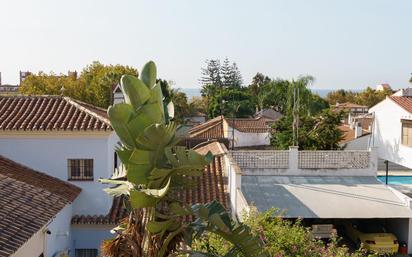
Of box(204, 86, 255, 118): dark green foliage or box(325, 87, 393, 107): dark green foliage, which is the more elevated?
box(325, 87, 393, 107): dark green foliage

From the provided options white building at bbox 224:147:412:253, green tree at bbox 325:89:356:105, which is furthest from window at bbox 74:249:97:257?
green tree at bbox 325:89:356:105

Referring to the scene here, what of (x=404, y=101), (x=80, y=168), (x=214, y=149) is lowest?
(x=80, y=168)

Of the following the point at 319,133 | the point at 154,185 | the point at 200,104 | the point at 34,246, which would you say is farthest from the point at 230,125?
the point at 200,104

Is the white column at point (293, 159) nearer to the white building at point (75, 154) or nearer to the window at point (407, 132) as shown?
the window at point (407, 132)

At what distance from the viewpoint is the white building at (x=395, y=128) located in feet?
83.9

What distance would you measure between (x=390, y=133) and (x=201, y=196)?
1445cm

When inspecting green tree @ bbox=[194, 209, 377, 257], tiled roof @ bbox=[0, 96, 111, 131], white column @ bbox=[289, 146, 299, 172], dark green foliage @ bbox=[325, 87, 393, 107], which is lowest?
green tree @ bbox=[194, 209, 377, 257]

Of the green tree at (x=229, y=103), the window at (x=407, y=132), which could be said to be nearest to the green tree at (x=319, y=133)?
the window at (x=407, y=132)

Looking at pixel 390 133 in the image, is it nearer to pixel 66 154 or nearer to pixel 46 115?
pixel 66 154

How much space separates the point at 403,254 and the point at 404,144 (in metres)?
6.79

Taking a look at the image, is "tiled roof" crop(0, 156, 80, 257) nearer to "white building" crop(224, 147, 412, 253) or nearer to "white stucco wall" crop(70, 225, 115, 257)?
"white stucco wall" crop(70, 225, 115, 257)

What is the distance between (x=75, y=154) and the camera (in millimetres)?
17609

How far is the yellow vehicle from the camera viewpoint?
2153cm

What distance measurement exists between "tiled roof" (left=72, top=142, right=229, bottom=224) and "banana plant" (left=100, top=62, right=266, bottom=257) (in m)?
9.80
